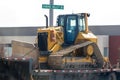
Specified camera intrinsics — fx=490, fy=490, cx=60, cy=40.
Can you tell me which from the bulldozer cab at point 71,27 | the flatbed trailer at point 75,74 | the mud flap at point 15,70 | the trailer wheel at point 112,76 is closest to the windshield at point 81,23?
the bulldozer cab at point 71,27

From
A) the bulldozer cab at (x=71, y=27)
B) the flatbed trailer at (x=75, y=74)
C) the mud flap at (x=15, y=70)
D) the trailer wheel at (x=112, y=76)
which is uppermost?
the bulldozer cab at (x=71, y=27)

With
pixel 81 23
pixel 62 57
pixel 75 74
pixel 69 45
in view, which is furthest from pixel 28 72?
pixel 81 23

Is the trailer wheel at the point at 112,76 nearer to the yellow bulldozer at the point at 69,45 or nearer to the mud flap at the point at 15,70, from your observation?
the yellow bulldozer at the point at 69,45

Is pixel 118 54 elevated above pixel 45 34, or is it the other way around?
pixel 45 34

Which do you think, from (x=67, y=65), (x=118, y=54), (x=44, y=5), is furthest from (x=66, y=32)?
(x=118, y=54)

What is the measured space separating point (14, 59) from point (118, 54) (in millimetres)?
23130

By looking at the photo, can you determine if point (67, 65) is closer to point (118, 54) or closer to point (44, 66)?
point (44, 66)

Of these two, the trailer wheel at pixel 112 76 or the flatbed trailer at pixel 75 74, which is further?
the trailer wheel at pixel 112 76

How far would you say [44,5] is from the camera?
28.5m

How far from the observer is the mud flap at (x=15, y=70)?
19500 millimetres

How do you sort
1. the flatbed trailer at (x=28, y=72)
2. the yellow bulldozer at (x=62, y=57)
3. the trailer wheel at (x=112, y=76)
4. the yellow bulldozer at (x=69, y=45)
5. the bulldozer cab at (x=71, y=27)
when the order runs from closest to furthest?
the flatbed trailer at (x=28, y=72) → the yellow bulldozer at (x=62, y=57) → the yellow bulldozer at (x=69, y=45) → the bulldozer cab at (x=71, y=27) → the trailer wheel at (x=112, y=76)

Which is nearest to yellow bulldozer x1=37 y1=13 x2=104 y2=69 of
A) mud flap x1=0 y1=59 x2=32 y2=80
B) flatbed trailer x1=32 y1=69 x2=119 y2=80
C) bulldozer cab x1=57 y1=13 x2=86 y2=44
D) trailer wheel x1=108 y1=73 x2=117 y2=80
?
bulldozer cab x1=57 y1=13 x2=86 y2=44

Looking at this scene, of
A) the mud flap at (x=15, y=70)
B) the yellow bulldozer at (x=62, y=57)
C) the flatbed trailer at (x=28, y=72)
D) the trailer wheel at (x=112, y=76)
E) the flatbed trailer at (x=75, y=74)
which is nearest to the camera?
the flatbed trailer at (x=28, y=72)

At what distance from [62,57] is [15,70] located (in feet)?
7.75
